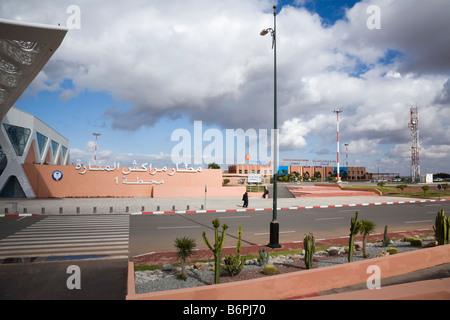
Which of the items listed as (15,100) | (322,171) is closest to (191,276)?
(15,100)

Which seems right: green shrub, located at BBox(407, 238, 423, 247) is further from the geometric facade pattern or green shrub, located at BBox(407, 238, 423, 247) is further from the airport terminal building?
the geometric facade pattern

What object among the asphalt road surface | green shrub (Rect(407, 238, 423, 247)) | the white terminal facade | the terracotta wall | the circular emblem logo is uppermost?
the white terminal facade

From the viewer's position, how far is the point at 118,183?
108ft

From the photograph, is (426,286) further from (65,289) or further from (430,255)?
(65,289)

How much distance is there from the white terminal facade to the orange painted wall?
5.71ft

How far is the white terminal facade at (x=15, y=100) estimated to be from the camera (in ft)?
39.6

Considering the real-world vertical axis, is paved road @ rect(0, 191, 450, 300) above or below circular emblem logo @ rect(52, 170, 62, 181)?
below

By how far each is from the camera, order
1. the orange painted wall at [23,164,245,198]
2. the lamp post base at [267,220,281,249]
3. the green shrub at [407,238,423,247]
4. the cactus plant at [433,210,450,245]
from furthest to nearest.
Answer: the orange painted wall at [23,164,245,198] → the lamp post base at [267,220,281,249] → the green shrub at [407,238,423,247] → the cactus plant at [433,210,450,245]

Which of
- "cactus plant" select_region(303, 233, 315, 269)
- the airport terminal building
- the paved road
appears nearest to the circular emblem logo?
the airport terminal building

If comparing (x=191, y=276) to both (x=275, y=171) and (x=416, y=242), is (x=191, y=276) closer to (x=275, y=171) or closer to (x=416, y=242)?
(x=275, y=171)

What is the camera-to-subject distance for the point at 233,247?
11.0 metres

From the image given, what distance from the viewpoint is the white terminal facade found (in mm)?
12070

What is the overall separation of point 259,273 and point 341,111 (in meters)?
54.5
